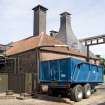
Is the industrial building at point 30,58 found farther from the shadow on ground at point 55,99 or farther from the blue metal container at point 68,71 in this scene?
the blue metal container at point 68,71

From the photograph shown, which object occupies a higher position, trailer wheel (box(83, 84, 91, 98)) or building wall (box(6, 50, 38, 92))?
building wall (box(6, 50, 38, 92))

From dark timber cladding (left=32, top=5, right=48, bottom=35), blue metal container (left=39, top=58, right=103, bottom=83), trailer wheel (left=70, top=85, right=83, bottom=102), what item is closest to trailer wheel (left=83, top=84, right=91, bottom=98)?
blue metal container (left=39, top=58, right=103, bottom=83)

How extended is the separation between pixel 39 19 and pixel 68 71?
14361mm

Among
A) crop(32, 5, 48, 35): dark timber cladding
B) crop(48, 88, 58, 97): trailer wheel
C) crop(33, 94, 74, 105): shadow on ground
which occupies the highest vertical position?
crop(32, 5, 48, 35): dark timber cladding

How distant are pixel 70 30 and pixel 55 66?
20.6 metres

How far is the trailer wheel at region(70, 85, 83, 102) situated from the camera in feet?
58.4

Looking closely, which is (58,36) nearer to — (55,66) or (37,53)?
(37,53)

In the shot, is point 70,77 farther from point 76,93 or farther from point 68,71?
point 76,93

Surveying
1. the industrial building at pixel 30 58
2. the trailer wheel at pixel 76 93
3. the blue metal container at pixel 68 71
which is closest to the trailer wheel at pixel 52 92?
the blue metal container at pixel 68 71

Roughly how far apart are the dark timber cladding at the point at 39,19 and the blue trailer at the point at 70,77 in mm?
10583

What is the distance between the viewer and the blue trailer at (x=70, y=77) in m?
18.0

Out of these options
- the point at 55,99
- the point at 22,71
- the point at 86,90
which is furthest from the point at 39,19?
the point at 55,99

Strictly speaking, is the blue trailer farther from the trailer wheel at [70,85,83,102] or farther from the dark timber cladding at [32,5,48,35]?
the dark timber cladding at [32,5,48,35]

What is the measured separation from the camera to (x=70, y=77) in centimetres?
1792
